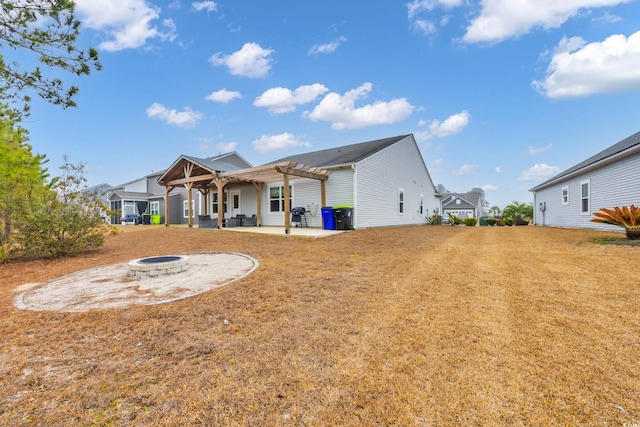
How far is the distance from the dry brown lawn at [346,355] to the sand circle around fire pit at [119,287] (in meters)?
0.30

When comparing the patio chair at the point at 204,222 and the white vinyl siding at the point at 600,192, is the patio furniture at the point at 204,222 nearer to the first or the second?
the patio chair at the point at 204,222

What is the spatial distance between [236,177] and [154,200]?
1726 cm

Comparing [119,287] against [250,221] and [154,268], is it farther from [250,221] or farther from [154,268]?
[250,221]

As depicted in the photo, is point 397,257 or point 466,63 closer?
point 397,257

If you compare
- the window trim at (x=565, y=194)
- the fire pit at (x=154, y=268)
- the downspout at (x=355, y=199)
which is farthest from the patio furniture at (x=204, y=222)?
the window trim at (x=565, y=194)

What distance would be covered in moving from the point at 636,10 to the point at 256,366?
13.0m

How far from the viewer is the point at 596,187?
11.8 m

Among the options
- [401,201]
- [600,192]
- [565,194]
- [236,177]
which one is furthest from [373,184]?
[565,194]

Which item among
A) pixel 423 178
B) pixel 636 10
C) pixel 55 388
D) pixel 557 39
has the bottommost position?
pixel 55 388

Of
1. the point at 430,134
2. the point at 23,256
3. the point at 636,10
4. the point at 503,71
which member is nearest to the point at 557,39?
the point at 503,71

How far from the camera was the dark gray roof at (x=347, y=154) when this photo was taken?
13.3m

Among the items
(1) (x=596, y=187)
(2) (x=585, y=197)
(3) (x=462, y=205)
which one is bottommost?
(2) (x=585, y=197)

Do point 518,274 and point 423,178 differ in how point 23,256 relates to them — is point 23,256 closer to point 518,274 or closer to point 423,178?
point 518,274

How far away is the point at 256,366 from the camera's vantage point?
2.23m
